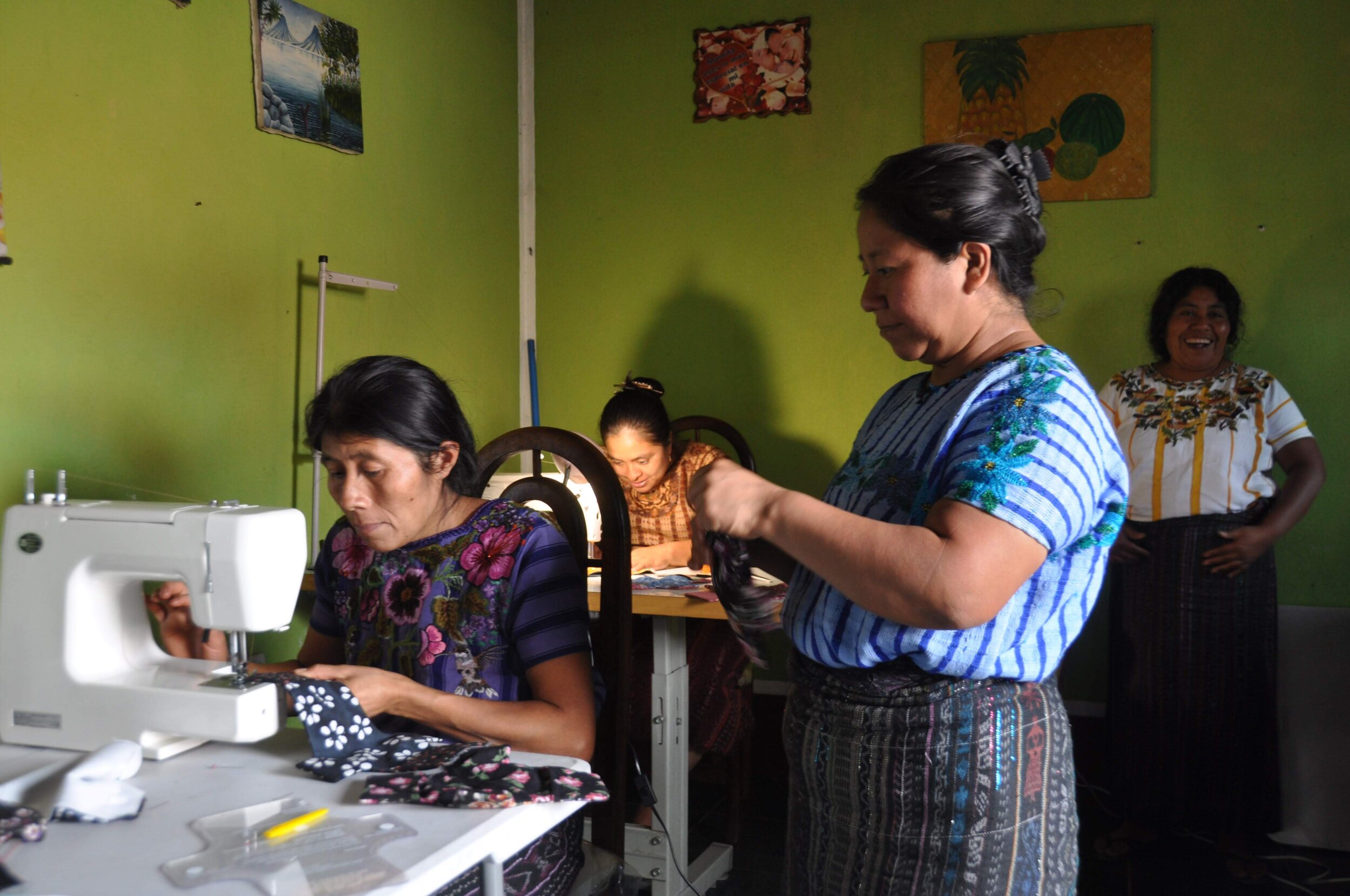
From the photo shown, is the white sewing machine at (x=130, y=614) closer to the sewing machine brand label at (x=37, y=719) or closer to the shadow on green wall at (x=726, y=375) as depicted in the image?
the sewing machine brand label at (x=37, y=719)

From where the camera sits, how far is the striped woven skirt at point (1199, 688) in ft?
9.28

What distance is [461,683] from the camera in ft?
4.85

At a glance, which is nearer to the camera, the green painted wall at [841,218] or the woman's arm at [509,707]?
the woman's arm at [509,707]

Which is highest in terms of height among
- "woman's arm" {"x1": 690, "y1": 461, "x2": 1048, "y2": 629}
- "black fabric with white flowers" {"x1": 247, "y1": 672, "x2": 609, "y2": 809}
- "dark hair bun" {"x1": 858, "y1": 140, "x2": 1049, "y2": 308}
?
"dark hair bun" {"x1": 858, "y1": 140, "x2": 1049, "y2": 308}

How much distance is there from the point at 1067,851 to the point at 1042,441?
481 mm

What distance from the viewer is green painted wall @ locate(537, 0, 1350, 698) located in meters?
3.14

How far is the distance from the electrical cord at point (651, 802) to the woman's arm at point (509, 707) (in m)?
0.64

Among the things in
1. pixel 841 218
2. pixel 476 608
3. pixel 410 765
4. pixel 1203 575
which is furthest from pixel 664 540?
pixel 410 765

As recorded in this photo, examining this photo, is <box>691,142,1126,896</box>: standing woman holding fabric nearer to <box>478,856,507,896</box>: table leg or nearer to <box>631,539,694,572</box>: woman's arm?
<box>478,856,507,896</box>: table leg

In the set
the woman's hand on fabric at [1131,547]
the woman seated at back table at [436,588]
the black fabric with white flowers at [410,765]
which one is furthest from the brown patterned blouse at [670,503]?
the black fabric with white flowers at [410,765]

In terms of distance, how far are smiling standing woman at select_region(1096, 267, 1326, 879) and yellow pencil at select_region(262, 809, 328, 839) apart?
8.06ft

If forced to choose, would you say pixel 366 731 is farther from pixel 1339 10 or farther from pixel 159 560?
pixel 1339 10

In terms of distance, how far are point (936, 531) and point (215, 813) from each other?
0.75m

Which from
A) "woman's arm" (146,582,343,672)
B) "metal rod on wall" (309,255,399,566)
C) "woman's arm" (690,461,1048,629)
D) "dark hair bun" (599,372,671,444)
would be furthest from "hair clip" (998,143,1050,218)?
"dark hair bun" (599,372,671,444)
